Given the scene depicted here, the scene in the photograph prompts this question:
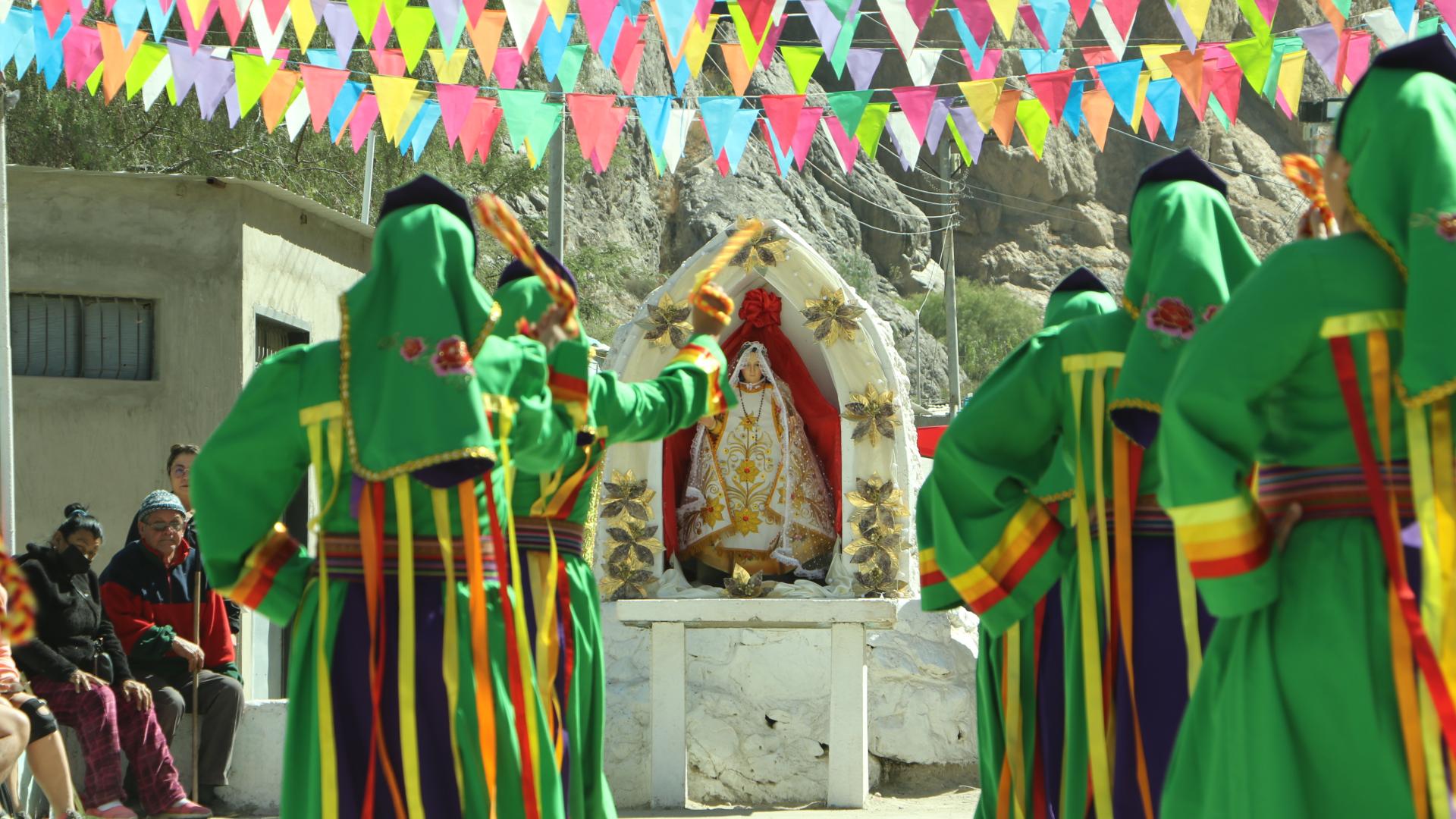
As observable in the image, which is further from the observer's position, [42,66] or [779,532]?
[42,66]

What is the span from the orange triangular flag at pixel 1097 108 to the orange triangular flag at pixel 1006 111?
356 millimetres

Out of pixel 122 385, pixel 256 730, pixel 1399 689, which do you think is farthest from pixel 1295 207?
pixel 1399 689

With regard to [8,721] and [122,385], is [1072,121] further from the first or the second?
[122,385]

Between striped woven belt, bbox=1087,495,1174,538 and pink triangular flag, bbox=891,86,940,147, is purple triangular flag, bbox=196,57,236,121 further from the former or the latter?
striped woven belt, bbox=1087,495,1174,538

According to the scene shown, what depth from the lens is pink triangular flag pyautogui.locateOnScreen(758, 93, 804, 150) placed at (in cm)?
877

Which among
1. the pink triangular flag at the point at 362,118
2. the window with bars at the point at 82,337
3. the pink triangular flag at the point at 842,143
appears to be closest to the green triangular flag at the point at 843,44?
the pink triangular flag at the point at 842,143

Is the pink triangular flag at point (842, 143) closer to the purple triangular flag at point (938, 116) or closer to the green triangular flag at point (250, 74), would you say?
the purple triangular flag at point (938, 116)

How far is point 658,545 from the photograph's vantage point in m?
7.71

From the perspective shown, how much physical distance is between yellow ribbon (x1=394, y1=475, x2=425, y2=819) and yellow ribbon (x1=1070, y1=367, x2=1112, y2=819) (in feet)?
5.07

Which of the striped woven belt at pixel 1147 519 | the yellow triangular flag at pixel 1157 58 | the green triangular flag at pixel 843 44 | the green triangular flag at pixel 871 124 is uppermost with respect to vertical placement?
the yellow triangular flag at pixel 1157 58

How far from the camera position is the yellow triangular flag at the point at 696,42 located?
784 cm

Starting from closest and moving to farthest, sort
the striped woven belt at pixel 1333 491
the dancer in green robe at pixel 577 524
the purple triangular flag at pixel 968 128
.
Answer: the striped woven belt at pixel 1333 491 < the dancer in green robe at pixel 577 524 < the purple triangular flag at pixel 968 128

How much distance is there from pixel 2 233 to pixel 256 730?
135 inches

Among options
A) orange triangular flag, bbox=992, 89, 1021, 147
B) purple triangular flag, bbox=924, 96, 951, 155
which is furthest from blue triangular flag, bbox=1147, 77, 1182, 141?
purple triangular flag, bbox=924, 96, 951, 155
